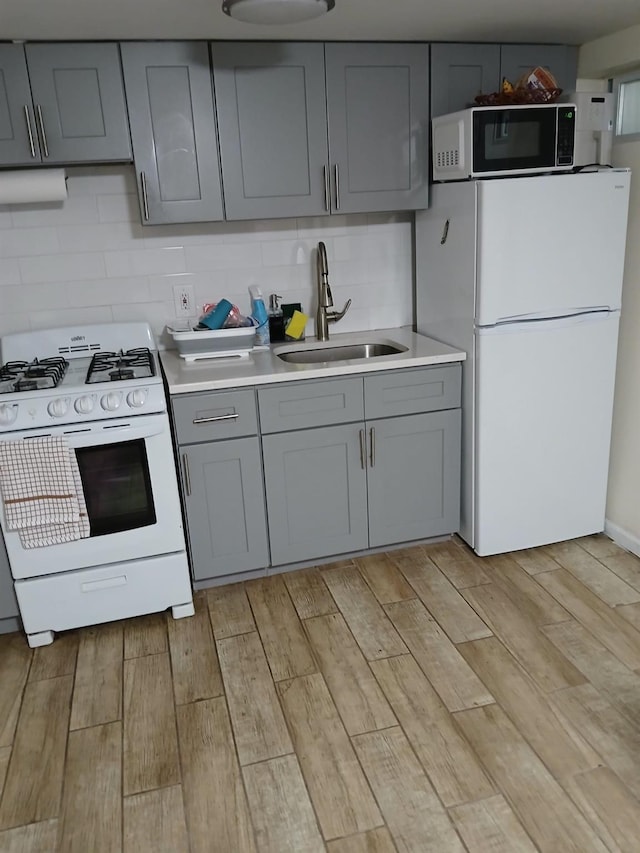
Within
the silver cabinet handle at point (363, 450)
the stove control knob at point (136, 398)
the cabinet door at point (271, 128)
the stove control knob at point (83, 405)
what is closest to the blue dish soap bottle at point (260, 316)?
the cabinet door at point (271, 128)

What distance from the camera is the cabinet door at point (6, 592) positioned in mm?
2526

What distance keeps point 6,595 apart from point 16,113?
5.75 ft

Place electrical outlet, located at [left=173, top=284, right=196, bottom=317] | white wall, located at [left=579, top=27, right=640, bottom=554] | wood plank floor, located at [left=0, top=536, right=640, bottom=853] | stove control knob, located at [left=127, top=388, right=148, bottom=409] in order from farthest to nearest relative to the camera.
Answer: electrical outlet, located at [left=173, top=284, right=196, bottom=317]
white wall, located at [left=579, top=27, right=640, bottom=554]
stove control knob, located at [left=127, top=388, right=148, bottom=409]
wood plank floor, located at [left=0, top=536, right=640, bottom=853]

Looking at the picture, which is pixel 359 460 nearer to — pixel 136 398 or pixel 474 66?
pixel 136 398

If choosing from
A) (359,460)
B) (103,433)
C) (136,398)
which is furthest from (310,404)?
(103,433)

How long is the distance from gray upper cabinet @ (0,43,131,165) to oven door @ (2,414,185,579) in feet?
3.40

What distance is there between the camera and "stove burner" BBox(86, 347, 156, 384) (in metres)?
2.54

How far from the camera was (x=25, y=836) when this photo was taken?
1.81 metres

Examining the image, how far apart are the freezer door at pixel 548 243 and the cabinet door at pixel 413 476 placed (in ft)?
1.72

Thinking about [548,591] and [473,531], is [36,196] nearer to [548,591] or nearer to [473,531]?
[473,531]

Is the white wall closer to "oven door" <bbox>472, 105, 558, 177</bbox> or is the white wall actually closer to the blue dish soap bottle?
"oven door" <bbox>472, 105, 558, 177</bbox>

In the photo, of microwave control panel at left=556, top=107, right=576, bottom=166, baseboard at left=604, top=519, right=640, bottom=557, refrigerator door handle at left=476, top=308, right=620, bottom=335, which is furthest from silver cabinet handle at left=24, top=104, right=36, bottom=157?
baseboard at left=604, top=519, right=640, bottom=557

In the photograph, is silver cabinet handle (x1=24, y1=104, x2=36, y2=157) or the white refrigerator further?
the white refrigerator

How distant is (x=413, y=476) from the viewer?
3004mm
